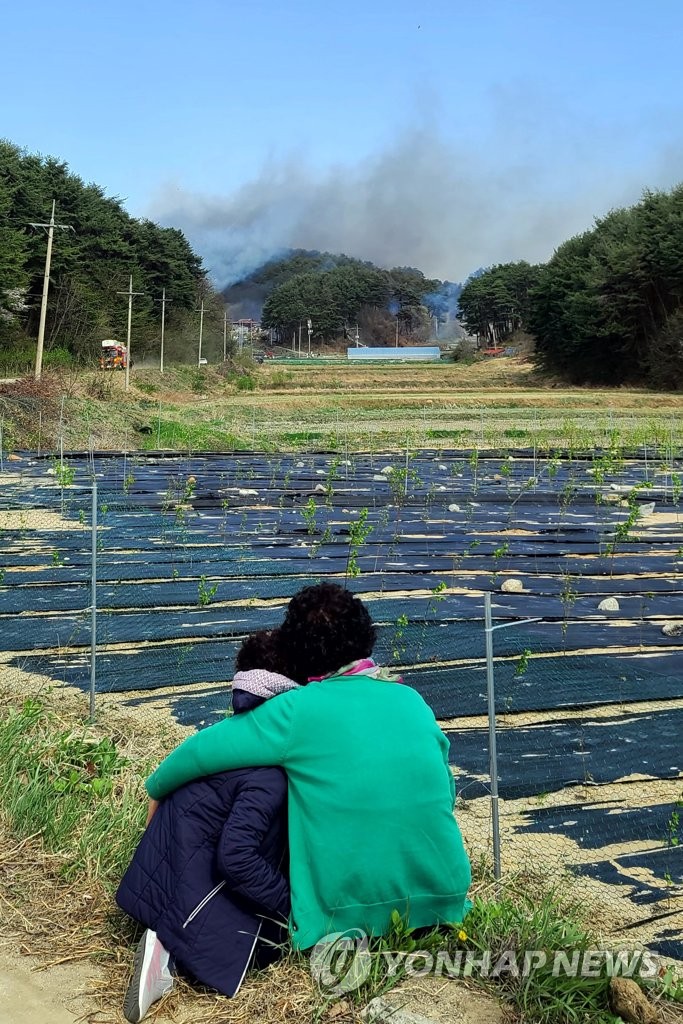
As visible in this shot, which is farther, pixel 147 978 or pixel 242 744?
pixel 242 744

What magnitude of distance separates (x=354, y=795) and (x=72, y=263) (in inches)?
1481

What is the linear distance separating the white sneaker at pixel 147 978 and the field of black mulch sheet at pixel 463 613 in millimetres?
1403

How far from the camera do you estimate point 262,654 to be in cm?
252

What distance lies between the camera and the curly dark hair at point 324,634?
7.97 ft

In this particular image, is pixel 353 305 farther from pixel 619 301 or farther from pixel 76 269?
pixel 76 269

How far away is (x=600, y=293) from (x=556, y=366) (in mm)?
5579

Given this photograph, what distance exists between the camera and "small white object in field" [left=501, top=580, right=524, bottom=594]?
23.2 feet

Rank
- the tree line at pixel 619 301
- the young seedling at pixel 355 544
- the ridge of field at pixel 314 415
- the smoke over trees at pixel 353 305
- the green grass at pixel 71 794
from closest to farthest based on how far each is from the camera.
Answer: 1. the green grass at pixel 71 794
2. the young seedling at pixel 355 544
3. the ridge of field at pixel 314 415
4. the tree line at pixel 619 301
5. the smoke over trees at pixel 353 305


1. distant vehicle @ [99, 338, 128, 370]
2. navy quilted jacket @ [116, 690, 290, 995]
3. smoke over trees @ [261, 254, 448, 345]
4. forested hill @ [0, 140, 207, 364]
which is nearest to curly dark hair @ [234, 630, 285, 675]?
navy quilted jacket @ [116, 690, 290, 995]

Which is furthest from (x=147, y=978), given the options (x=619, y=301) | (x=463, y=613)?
(x=619, y=301)

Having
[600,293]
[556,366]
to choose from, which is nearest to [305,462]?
[600,293]

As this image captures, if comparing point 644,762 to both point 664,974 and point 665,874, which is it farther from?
point 664,974

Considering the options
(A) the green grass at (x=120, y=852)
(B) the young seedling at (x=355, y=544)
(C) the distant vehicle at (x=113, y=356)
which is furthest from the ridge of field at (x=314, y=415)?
(A) the green grass at (x=120, y=852)

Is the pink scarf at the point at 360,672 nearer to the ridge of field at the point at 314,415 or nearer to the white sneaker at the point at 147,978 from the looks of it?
the white sneaker at the point at 147,978
